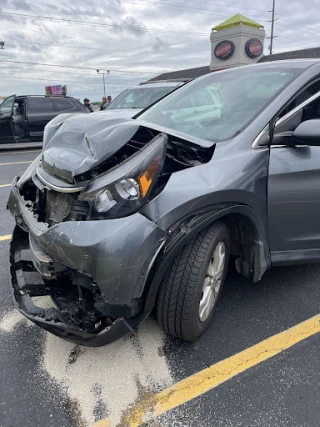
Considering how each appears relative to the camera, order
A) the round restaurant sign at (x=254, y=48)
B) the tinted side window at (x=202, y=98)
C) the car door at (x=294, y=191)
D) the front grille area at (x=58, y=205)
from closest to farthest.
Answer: the front grille area at (x=58, y=205) < the car door at (x=294, y=191) < the tinted side window at (x=202, y=98) < the round restaurant sign at (x=254, y=48)

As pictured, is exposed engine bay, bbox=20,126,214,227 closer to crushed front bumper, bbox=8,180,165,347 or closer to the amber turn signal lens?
the amber turn signal lens

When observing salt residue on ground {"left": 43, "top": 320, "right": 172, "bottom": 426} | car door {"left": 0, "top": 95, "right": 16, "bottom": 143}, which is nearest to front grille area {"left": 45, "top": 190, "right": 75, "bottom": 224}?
salt residue on ground {"left": 43, "top": 320, "right": 172, "bottom": 426}

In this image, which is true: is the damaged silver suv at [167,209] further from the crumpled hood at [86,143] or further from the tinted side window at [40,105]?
the tinted side window at [40,105]

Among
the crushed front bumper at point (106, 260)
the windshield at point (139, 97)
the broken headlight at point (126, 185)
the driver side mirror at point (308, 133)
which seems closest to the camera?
the crushed front bumper at point (106, 260)

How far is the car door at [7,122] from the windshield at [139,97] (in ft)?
12.0

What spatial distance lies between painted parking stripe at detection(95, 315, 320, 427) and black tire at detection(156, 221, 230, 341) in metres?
0.28

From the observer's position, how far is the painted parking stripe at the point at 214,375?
6.05ft

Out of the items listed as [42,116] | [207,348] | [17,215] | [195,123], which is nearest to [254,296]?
[207,348]

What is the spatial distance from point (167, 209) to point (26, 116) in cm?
1012

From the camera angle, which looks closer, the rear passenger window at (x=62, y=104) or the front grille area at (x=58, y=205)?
the front grille area at (x=58, y=205)

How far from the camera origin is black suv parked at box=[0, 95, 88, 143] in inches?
419

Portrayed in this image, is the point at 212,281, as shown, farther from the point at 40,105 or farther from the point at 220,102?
the point at 40,105

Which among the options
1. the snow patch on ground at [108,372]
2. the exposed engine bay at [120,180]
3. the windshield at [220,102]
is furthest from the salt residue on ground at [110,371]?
the windshield at [220,102]

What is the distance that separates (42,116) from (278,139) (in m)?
9.89
